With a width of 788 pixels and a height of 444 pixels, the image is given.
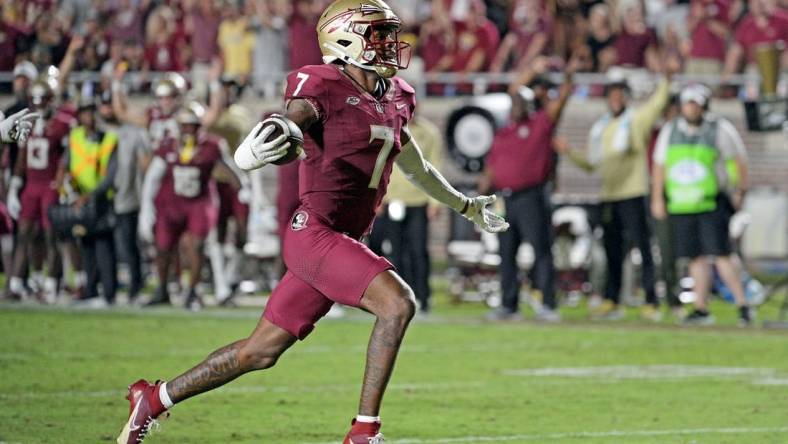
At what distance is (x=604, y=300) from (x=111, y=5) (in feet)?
37.3

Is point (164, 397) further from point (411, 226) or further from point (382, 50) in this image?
point (411, 226)

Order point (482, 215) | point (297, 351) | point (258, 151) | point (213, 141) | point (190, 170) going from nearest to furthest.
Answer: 1. point (258, 151)
2. point (482, 215)
3. point (297, 351)
4. point (190, 170)
5. point (213, 141)

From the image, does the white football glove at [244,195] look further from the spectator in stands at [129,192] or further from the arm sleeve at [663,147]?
the arm sleeve at [663,147]

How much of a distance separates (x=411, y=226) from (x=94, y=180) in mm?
3531

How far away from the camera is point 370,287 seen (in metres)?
6.73

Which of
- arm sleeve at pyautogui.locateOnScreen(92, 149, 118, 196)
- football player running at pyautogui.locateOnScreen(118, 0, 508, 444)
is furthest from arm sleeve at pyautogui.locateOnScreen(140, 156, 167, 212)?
football player running at pyautogui.locateOnScreen(118, 0, 508, 444)

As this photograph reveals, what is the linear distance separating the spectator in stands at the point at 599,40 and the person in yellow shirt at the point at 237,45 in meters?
4.67

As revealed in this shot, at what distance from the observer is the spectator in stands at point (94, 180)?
16.9 m

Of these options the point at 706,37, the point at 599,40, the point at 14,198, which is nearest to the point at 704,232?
the point at 14,198

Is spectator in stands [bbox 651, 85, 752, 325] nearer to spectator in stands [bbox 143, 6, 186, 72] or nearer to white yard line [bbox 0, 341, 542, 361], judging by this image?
white yard line [bbox 0, 341, 542, 361]

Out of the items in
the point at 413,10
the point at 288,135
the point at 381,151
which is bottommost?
the point at 381,151

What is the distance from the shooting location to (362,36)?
7082mm

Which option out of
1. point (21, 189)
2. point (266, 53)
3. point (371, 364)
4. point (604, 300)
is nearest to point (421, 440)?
point (371, 364)

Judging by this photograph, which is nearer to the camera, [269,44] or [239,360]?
[239,360]
